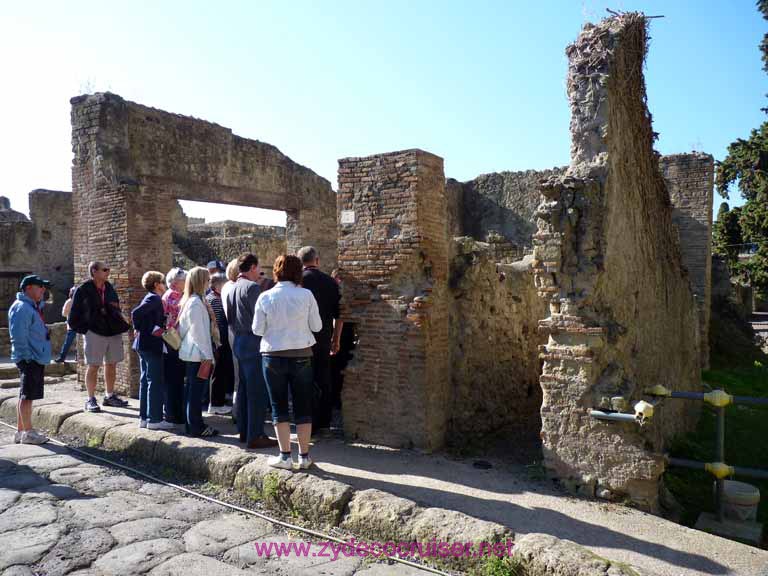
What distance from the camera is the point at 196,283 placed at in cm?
568

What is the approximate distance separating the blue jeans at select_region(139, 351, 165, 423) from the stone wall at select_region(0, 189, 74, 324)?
13390 mm

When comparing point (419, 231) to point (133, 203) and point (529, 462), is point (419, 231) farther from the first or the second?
point (133, 203)

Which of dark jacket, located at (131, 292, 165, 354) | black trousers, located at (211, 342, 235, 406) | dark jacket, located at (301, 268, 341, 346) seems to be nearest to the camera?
dark jacket, located at (301, 268, 341, 346)

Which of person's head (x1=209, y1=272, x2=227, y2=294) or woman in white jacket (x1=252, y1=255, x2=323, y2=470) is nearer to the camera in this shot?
woman in white jacket (x1=252, y1=255, x2=323, y2=470)

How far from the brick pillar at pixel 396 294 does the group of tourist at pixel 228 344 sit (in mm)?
352

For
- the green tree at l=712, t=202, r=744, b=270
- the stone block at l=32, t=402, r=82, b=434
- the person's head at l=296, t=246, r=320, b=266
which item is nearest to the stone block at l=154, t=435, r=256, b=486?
the person's head at l=296, t=246, r=320, b=266

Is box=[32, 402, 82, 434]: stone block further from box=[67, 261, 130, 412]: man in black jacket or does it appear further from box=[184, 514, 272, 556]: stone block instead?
box=[184, 514, 272, 556]: stone block

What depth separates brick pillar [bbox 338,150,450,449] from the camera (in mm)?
5617

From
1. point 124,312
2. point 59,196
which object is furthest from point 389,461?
point 59,196

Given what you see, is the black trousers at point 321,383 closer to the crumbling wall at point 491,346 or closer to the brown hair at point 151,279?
the crumbling wall at point 491,346

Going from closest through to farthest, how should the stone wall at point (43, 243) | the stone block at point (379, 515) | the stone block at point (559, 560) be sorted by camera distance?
the stone block at point (559, 560), the stone block at point (379, 515), the stone wall at point (43, 243)

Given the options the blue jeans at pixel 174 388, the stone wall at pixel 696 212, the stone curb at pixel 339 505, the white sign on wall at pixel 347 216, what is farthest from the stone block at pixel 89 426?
the stone wall at pixel 696 212

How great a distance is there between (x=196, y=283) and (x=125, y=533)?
2415 millimetres

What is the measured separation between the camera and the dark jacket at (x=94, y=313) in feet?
23.4
